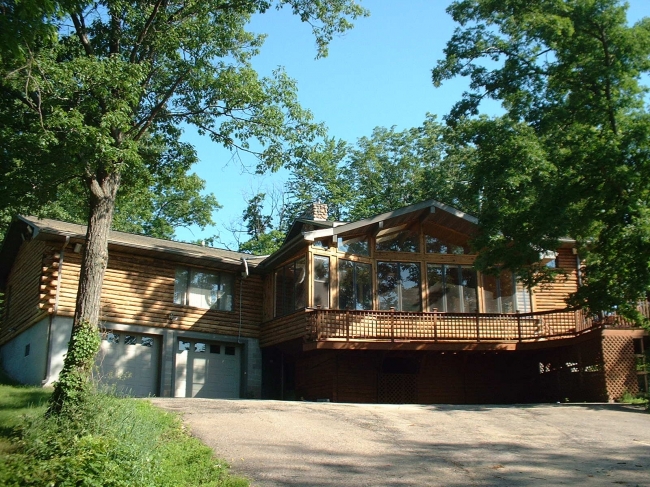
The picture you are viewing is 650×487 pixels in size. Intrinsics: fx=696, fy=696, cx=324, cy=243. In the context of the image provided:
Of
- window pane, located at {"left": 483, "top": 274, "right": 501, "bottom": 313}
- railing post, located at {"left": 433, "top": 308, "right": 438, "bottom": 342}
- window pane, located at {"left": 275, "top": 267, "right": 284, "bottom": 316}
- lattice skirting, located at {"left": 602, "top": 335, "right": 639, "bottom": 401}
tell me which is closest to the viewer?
lattice skirting, located at {"left": 602, "top": 335, "right": 639, "bottom": 401}

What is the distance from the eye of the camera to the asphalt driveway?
10070 millimetres

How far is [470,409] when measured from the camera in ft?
57.0

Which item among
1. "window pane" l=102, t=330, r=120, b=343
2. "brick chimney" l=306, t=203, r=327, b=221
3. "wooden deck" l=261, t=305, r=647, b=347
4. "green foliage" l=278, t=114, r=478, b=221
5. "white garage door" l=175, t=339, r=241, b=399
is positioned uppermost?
"green foliage" l=278, t=114, r=478, b=221

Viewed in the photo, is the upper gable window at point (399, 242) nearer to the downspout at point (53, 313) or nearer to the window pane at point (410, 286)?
the window pane at point (410, 286)

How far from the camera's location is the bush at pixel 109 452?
343 inches

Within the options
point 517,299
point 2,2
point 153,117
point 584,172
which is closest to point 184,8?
point 153,117

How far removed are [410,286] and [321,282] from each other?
3.21m

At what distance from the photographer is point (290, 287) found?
22.7 metres

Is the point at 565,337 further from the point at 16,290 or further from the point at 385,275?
the point at 16,290

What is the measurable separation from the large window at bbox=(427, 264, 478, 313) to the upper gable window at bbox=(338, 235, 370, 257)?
7.34ft

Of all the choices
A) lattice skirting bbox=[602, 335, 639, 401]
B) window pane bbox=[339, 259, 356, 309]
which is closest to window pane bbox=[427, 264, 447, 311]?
window pane bbox=[339, 259, 356, 309]

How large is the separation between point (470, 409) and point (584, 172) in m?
6.64

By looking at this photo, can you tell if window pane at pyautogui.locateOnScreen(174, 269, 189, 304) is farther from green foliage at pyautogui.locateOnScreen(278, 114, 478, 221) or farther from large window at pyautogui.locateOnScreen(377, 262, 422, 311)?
green foliage at pyautogui.locateOnScreen(278, 114, 478, 221)

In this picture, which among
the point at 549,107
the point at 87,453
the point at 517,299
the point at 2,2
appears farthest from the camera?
the point at 517,299
